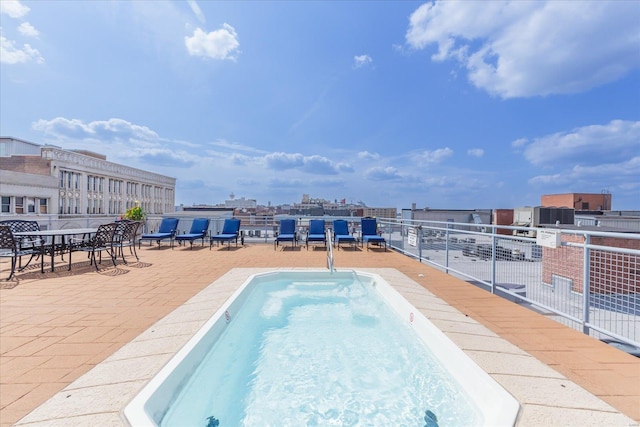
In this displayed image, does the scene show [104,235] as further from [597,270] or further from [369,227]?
[597,270]

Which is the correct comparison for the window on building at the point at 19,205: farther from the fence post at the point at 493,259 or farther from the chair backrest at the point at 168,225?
the fence post at the point at 493,259

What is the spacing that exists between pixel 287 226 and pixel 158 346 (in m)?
6.44

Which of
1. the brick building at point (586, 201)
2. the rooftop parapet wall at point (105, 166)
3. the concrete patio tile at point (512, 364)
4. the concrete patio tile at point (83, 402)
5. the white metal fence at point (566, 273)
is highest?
the rooftop parapet wall at point (105, 166)

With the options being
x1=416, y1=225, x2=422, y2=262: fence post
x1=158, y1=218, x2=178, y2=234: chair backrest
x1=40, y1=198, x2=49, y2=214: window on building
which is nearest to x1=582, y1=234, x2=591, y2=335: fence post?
x1=416, y1=225, x2=422, y2=262: fence post

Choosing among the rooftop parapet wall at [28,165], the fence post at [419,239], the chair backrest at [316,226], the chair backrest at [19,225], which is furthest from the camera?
the rooftop parapet wall at [28,165]

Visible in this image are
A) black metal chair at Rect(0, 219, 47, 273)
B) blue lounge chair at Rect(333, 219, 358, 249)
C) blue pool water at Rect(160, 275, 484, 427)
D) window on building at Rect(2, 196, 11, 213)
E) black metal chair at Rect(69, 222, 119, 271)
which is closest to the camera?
blue pool water at Rect(160, 275, 484, 427)

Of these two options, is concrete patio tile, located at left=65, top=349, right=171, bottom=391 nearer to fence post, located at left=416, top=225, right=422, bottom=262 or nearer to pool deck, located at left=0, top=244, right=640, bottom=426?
pool deck, located at left=0, top=244, right=640, bottom=426

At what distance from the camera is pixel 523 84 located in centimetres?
1392

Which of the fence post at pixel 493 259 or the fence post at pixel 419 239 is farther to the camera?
the fence post at pixel 419 239

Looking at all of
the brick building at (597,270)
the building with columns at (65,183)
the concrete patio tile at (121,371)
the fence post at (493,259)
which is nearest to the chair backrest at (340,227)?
the fence post at (493,259)

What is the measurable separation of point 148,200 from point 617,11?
5752 centimetres

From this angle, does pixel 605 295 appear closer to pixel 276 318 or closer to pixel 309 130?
pixel 276 318

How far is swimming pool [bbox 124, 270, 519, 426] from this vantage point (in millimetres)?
1784

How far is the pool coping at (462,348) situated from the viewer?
1448 millimetres
